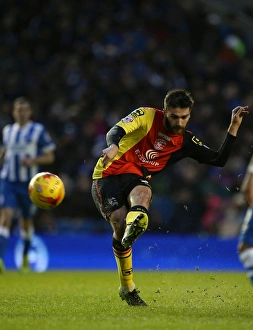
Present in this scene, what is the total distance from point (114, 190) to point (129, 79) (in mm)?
9296

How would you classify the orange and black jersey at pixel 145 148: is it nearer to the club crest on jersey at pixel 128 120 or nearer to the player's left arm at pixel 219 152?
the club crest on jersey at pixel 128 120

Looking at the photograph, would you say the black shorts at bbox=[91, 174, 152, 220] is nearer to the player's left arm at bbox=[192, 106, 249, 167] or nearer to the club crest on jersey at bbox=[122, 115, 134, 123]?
the club crest on jersey at bbox=[122, 115, 134, 123]

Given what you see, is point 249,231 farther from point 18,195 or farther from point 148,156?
point 18,195

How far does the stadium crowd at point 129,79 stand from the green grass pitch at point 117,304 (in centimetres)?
314

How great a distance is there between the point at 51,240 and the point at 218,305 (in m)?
6.56

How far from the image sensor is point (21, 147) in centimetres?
1173

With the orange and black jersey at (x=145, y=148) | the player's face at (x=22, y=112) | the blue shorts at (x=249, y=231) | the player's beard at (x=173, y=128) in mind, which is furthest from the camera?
the player's face at (x=22, y=112)

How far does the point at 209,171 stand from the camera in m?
14.7

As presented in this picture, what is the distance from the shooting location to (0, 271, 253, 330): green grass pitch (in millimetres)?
5336

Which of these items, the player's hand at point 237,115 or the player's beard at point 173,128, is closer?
the player's beard at point 173,128

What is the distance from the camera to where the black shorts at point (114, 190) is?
22.1ft

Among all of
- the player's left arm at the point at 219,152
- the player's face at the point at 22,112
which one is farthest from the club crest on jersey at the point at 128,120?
the player's face at the point at 22,112

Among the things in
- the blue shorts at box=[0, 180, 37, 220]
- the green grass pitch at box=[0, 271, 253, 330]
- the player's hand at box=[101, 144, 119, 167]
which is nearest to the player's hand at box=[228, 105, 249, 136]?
the player's hand at box=[101, 144, 119, 167]

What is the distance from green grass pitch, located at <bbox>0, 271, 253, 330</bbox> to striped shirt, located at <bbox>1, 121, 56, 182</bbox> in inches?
64.0
